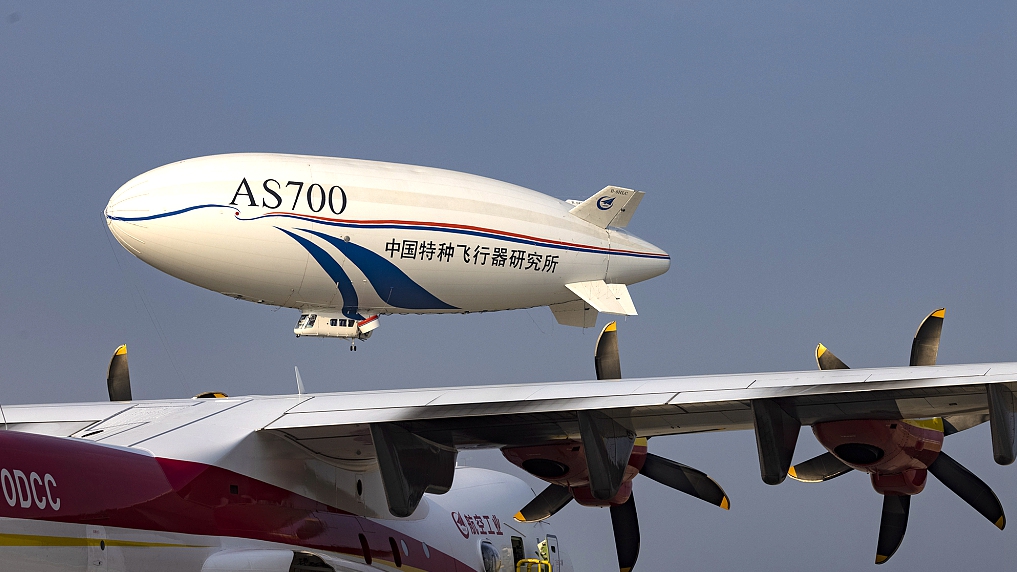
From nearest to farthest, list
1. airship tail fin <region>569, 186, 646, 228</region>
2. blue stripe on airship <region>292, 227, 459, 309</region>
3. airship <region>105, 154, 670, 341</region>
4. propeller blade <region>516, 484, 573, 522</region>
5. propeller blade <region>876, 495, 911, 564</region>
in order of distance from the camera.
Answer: propeller blade <region>876, 495, 911, 564</region> → propeller blade <region>516, 484, 573, 522</region> → airship <region>105, 154, 670, 341</region> → blue stripe on airship <region>292, 227, 459, 309</region> → airship tail fin <region>569, 186, 646, 228</region>

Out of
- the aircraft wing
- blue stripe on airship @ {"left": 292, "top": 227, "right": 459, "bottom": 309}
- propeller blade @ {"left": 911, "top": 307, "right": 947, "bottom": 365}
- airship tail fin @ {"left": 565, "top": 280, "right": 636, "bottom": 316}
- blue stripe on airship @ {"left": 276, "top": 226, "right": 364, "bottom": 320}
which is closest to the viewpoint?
the aircraft wing

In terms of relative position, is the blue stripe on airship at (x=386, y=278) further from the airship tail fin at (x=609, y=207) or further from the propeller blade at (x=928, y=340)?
the propeller blade at (x=928, y=340)

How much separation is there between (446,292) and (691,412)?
461 inches

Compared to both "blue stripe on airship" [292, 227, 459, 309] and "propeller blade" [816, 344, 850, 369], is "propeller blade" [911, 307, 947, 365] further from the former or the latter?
"blue stripe on airship" [292, 227, 459, 309]

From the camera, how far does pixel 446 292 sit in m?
23.4

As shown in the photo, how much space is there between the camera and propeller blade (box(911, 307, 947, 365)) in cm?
1275

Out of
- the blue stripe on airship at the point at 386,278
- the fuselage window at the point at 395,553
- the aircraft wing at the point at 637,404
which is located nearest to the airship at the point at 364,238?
the blue stripe on airship at the point at 386,278

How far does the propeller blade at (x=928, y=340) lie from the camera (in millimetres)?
12750

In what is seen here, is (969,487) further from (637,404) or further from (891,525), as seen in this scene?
(637,404)

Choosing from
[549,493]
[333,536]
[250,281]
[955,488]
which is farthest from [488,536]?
[250,281]

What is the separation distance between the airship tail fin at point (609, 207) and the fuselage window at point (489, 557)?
416 inches

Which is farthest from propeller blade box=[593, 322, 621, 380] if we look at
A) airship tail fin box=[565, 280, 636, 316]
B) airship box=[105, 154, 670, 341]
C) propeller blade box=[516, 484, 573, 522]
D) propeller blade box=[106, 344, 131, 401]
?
airship tail fin box=[565, 280, 636, 316]

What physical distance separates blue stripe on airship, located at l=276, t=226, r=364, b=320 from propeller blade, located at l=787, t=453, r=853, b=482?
10703 millimetres

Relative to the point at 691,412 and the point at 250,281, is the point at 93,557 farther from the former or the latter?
Answer: the point at 250,281
